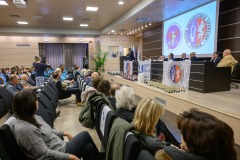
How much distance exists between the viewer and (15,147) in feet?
4.36

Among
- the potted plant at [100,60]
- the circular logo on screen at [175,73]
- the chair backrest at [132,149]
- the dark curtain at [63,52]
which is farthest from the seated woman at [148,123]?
the dark curtain at [63,52]

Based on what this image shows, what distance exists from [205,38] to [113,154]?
20.4ft

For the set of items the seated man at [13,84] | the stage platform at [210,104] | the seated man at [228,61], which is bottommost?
the stage platform at [210,104]

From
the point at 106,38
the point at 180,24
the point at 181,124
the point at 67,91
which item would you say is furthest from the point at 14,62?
the point at 181,124

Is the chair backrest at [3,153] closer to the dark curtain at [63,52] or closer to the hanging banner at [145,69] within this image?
the hanging banner at [145,69]

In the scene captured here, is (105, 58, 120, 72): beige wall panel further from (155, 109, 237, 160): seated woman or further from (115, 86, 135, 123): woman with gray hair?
(155, 109, 237, 160): seated woman

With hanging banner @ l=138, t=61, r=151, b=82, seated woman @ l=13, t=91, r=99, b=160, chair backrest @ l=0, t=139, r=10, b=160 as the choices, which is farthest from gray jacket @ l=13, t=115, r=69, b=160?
hanging banner @ l=138, t=61, r=151, b=82

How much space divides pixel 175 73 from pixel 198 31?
2764mm

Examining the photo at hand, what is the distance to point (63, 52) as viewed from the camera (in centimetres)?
1374

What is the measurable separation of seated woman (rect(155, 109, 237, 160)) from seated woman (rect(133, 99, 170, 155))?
0.40 meters

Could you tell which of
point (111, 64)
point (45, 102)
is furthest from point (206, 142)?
point (111, 64)

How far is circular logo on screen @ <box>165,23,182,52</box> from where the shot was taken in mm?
7875

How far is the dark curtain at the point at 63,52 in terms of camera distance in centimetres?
1334

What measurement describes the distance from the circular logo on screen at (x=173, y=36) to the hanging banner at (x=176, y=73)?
3.20 metres
